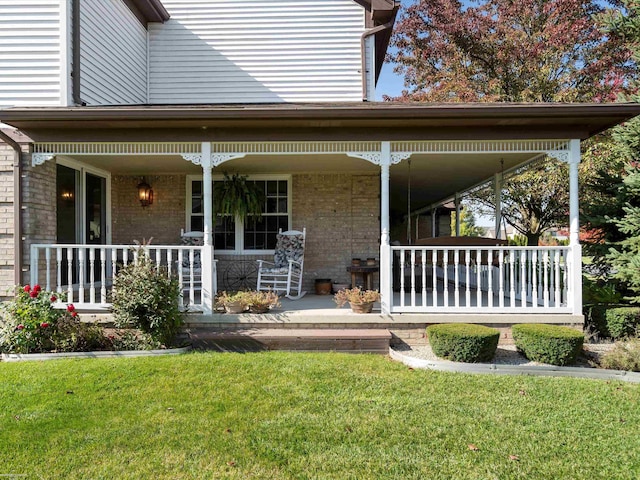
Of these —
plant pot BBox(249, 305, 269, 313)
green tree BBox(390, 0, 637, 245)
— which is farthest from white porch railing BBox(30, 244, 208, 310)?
green tree BBox(390, 0, 637, 245)

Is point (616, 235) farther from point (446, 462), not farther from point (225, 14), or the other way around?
point (225, 14)

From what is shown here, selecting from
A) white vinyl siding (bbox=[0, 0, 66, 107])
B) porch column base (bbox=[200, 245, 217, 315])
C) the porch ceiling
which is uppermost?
white vinyl siding (bbox=[0, 0, 66, 107])

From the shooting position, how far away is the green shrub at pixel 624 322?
5668mm

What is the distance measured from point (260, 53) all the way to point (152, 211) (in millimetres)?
3919

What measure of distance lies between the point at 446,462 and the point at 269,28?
8.71m

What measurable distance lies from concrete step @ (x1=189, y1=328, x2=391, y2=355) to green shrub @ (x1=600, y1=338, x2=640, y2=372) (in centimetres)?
237

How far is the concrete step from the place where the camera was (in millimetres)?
5383

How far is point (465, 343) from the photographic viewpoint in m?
4.77

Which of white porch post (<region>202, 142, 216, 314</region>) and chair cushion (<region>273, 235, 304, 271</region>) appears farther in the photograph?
chair cushion (<region>273, 235, 304, 271</region>)

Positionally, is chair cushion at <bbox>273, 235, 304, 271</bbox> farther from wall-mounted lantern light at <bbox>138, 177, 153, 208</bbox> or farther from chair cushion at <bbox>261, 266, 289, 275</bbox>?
wall-mounted lantern light at <bbox>138, 177, 153, 208</bbox>

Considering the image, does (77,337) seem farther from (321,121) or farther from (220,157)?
(321,121)

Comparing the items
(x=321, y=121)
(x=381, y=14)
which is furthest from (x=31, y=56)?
(x=381, y=14)

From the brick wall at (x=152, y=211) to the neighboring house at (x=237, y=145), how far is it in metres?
0.03

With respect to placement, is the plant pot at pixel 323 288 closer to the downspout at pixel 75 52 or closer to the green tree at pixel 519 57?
the downspout at pixel 75 52
